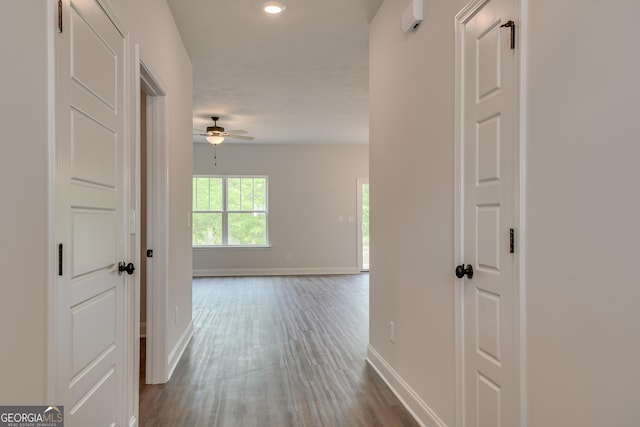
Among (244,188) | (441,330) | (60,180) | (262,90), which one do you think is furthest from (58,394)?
(244,188)

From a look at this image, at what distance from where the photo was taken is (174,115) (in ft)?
11.0

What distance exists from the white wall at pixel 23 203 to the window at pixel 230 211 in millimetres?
7313

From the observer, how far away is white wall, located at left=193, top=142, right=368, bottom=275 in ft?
28.0

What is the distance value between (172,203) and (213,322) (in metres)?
1.97

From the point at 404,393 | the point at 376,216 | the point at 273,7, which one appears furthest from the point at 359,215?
the point at 404,393

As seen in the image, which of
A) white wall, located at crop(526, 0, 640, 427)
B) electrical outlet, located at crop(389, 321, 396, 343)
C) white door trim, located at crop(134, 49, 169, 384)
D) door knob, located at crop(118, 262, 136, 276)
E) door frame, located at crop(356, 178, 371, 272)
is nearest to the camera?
white wall, located at crop(526, 0, 640, 427)

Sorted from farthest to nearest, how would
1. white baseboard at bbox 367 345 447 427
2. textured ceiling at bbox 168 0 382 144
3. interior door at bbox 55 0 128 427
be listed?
textured ceiling at bbox 168 0 382 144
white baseboard at bbox 367 345 447 427
interior door at bbox 55 0 128 427

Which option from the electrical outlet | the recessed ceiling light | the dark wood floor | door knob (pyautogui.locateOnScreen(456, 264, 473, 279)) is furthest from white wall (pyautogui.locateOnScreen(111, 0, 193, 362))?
door knob (pyautogui.locateOnScreen(456, 264, 473, 279))

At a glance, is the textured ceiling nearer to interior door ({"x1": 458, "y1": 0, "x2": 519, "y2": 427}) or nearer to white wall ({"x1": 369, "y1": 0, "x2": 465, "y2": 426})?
white wall ({"x1": 369, "y1": 0, "x2": 465, "y2": 426})

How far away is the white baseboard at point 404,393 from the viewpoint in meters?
2.27

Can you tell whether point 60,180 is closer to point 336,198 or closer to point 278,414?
point 278,414

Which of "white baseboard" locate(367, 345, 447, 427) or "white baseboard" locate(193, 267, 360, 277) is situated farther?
"white baseboard" locate(193, 267, 360, 277)

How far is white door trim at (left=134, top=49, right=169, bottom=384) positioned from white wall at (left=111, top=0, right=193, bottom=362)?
0.09 meters

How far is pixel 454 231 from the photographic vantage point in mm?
1985
